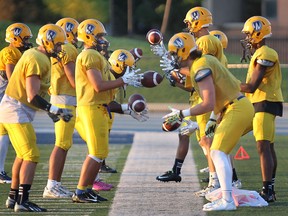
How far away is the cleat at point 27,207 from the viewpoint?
1074 centimetres

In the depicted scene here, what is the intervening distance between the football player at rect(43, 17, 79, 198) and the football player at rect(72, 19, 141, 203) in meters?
0.55

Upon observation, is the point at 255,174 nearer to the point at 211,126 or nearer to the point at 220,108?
the point at 211,126

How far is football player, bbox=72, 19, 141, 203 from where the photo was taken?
36.4 ft

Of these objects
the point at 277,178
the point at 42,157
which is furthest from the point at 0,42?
the point at 277,178

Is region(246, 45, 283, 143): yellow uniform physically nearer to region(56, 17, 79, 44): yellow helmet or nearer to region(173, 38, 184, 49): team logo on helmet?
region(173, 38, 184, 49): team logo on helmet

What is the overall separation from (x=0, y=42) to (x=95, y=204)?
31.0 ft

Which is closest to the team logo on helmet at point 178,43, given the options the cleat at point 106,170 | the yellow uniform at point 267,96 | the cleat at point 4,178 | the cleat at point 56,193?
the yellow uniform at point 267,96

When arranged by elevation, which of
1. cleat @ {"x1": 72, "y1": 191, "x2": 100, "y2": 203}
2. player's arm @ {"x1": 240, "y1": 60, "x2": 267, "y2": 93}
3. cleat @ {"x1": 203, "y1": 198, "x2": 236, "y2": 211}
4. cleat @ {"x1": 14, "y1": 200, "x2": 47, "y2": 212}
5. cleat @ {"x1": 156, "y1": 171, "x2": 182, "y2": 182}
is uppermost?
player's arm @ {"x1": 240, "y1": 60, "x2": 267, "y2": 93}

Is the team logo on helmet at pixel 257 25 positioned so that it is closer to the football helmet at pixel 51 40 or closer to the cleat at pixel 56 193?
the football helmet at pixel 51 40

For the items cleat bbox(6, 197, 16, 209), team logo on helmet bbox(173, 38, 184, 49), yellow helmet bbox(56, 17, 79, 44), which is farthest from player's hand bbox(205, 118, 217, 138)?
yellow helmet bbox(56, 17, 79, 44)

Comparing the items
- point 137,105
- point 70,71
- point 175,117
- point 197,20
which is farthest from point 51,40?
point 197,20

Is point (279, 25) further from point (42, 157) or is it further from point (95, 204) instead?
point (95, 204)

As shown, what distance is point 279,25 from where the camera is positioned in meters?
40.4

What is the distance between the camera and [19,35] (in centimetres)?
1264
